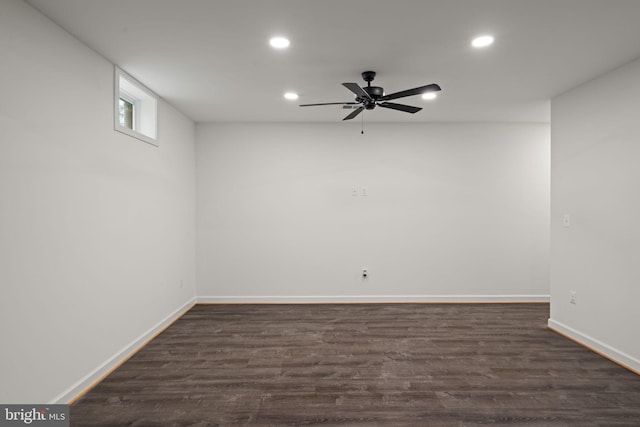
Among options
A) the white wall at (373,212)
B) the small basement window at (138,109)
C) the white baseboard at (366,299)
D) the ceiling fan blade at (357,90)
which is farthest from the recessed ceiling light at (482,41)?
the white baseboard at (366,299)

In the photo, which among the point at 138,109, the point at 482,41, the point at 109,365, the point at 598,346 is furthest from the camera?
the point at 138,109

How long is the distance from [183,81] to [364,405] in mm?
3269

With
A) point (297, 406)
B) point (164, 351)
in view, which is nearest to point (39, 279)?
point (164, 351)

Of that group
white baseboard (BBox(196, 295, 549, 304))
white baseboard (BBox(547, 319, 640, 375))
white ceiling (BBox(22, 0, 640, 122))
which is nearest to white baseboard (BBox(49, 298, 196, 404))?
white baseboard (BBox(196, 295, 549, 304))

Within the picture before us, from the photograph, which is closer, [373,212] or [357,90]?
[357,90]

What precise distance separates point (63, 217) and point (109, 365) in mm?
1331

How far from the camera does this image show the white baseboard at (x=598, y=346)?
120 inches

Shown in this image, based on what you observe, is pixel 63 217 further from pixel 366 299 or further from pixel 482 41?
pixel 366 299

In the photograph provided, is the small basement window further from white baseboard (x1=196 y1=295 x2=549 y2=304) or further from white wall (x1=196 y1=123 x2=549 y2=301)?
white baseboard (x1=196 y1=295 x2=549 y2=304)

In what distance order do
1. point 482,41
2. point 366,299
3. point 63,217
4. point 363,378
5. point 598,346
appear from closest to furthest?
point 63,217, point 482,41, point 363,378, point 598,346, point 366,299

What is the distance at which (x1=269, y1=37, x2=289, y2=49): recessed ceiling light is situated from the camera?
2.66 m

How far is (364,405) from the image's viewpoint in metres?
2.49

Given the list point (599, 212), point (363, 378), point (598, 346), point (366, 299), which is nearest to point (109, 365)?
point (363, 378)

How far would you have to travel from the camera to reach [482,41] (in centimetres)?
271
